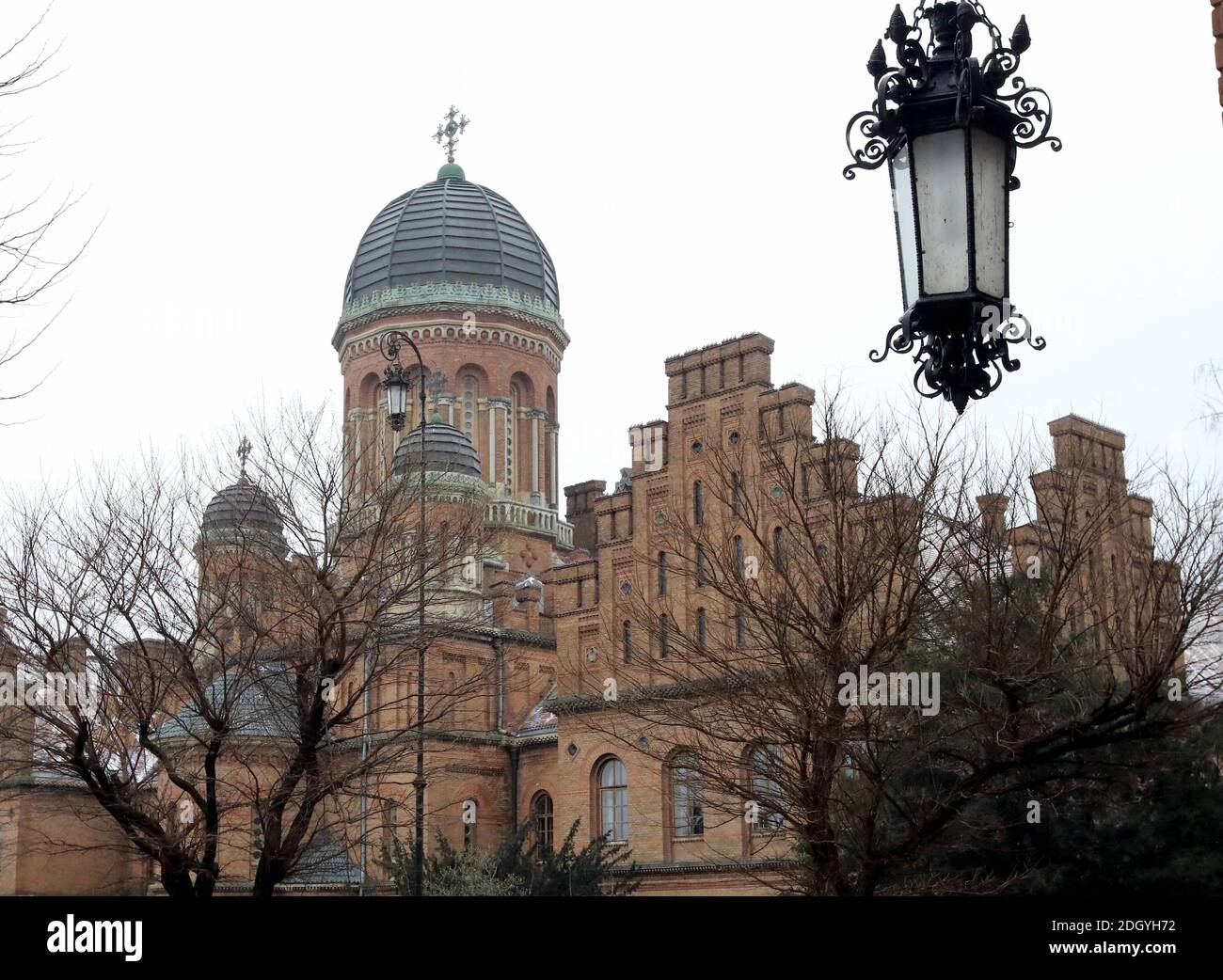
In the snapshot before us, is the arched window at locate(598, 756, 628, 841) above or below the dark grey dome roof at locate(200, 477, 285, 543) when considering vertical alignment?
below

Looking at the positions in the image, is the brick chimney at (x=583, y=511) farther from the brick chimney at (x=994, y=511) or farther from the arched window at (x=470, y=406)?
the brick chimney at (x=994, y=511)

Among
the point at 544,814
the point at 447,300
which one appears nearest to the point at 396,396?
the point at 544,814

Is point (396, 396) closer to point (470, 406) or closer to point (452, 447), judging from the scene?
point (452, 447)

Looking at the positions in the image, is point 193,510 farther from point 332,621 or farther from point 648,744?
point 648,744

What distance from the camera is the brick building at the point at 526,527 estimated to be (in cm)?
4028

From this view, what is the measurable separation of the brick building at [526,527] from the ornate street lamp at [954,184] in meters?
19.5

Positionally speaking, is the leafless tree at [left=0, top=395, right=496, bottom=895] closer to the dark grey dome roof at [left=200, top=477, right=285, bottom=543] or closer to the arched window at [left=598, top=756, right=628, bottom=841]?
the dark grey dome roof at [left=200, top=477, right=285, bottom=543]

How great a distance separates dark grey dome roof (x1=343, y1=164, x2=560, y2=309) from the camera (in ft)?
201

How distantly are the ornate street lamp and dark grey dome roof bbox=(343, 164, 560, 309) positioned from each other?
5563 cm

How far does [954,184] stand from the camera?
5.75m

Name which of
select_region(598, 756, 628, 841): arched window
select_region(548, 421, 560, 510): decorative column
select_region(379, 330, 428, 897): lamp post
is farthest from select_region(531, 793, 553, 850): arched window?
select_region(379, 330, 428, 897): lamp post

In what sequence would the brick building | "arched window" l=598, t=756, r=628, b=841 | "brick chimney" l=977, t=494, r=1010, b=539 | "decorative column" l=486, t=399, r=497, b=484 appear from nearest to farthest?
1. "brick chimney" l=977, t=494, r=1010, b=539
2. the brick building
3. "arched window" l=598, t=756, r=628, b=841
4. "decorative column" l=486, t=399, r=497, b=484

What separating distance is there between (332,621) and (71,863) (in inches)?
1458
